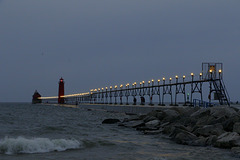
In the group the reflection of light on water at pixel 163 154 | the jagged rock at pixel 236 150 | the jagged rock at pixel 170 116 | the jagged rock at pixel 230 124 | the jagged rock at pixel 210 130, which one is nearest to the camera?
the jagged rock at pixel 236 150

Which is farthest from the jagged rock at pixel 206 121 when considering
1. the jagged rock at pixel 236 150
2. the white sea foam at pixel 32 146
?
the white sea foam at pixel 32 146

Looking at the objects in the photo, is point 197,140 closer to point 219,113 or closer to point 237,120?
point 237,120

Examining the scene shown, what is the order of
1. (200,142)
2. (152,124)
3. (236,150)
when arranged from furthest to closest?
(152,124)
(200,142)
(236,150)

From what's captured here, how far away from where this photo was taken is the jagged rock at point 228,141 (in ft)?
53.0

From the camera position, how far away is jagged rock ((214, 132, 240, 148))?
1616cm

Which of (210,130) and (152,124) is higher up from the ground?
(210,130)

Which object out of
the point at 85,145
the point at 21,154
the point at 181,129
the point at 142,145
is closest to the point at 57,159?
the point at 21,154

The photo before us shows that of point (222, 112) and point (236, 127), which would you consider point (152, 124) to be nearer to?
point (222, 112)

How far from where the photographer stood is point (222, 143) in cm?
1661

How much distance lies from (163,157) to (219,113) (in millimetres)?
11674

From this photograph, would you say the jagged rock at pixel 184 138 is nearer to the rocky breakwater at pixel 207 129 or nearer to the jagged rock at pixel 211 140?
the rocky breakwater at pixel 207 129

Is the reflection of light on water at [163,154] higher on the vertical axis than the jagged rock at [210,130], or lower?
lower

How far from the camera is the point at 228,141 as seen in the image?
16.4 meters

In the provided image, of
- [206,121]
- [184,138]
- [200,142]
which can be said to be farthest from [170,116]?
[200,142]
